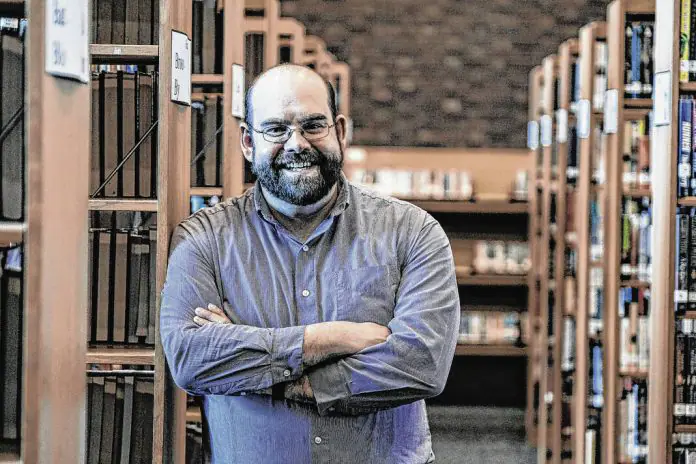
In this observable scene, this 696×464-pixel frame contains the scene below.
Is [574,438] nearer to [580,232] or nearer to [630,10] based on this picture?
[580,232]

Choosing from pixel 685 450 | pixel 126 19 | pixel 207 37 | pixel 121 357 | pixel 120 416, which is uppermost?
pixel 207 37

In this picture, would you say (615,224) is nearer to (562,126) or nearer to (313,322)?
(562,126)

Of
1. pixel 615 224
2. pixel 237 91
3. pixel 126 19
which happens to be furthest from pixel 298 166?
pixel 615 224

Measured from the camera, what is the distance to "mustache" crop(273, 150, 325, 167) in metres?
2.20

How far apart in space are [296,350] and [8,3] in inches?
33.4

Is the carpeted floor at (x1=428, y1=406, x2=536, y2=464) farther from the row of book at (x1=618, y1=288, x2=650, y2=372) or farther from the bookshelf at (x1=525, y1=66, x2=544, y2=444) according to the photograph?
the row of book at (x1=618, y1=288, x2=650, y2=372)

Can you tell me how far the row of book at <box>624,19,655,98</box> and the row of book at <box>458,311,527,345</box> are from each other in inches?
138

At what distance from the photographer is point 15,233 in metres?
1.63

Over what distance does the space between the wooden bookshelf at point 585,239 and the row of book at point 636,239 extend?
28 cm

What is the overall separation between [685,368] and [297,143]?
169 cm

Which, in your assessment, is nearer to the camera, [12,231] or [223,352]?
[12,231]

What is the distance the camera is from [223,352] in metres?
2.09

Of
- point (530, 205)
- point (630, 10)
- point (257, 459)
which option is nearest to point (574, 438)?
point (630, 10)

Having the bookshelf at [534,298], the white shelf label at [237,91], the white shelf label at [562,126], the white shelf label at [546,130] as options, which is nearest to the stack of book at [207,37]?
the white shelf label at [237,91]
